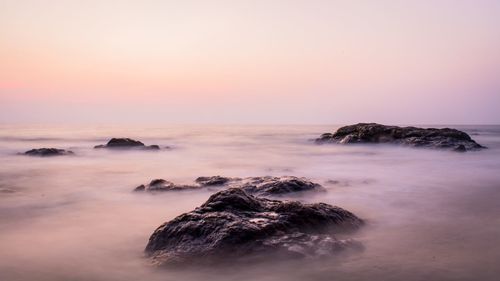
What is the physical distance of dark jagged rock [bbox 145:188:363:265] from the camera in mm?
4496

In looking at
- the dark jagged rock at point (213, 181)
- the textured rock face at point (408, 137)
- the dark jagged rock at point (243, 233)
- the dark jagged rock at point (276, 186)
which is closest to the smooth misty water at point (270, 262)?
the dark jagged rock at point (243, 233)

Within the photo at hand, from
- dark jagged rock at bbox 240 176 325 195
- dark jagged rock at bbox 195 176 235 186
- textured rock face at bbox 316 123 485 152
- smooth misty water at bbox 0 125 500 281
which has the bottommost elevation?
smooth misty water at bbox 0 125 500 281

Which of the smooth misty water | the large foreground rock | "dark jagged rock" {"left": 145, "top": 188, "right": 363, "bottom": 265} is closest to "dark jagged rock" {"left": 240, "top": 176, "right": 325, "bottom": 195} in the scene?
the large foreground rock

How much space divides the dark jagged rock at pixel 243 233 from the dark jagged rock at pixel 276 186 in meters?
2.87

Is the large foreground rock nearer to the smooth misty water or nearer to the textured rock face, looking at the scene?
the smooth misty water

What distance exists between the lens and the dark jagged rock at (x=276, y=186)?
8.43 meters

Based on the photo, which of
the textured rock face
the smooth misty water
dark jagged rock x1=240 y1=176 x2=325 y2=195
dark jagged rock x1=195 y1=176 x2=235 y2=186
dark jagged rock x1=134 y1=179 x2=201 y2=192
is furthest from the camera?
the textured rock face

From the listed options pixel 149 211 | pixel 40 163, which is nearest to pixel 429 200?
pixel 149 211

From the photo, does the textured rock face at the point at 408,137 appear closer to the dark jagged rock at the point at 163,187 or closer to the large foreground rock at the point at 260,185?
the large foreground rock at the point at 260,185

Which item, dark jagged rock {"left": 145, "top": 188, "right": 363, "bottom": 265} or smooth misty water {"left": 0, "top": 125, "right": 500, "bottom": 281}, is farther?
dark jagged rock {"left": 145, "top": 188, "right": 363, "bottom": 265}

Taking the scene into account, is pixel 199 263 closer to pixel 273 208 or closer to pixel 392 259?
pixel 273 208

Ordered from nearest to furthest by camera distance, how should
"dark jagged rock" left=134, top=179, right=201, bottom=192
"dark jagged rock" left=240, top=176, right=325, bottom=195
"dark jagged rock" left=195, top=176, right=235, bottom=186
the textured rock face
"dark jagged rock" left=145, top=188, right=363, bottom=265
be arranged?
"dark jagged rock" left=145, top=188, right=363, bottom=265 < "dark jagged rock" left=240, top=176, right=325, bottom=195 < "dark jagged rock" left=134, top=179, right=201, bottom=192 < "dark jagged rock" left=195, top=176, right=235, bottom=186 < the textured rock face

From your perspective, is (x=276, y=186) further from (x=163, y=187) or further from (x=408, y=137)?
(x=408, y=137)

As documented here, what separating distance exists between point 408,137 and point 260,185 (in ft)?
63.1
